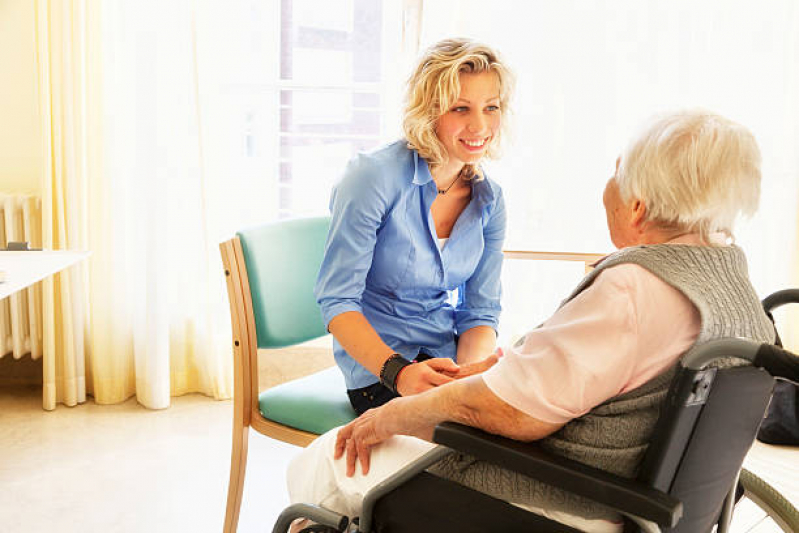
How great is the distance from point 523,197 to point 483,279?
1.23 metres

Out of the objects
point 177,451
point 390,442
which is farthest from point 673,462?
point 177,451

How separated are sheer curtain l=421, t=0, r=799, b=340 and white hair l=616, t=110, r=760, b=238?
6.36 feet

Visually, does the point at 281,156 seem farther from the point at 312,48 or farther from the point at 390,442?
the point at 390,442

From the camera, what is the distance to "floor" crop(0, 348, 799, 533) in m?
2.23

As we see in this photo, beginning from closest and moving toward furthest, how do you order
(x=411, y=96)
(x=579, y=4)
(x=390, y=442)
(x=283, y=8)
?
(x=390, y=442) < (x=411, y=96) < (x=579, y=4) < (x=283, y=8)

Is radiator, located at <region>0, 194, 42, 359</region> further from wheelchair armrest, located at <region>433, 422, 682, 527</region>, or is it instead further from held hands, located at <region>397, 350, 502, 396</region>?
wheelchair armrest, located at <region>433, 422, 682, 527</region>

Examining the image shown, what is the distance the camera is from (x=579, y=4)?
2.95 m

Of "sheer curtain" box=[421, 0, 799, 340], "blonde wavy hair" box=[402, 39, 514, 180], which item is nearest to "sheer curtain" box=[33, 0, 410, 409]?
"sheer curtain" box=[421, 0, 799, 340]

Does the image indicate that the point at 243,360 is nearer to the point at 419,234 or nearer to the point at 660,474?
the point at 419,234

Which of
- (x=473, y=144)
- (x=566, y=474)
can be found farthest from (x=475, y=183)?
(x=566, y=474)

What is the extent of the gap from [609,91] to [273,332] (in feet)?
5.82

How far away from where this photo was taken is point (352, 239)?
167 cm

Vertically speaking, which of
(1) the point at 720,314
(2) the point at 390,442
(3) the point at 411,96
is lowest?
(2) the point at 390,442

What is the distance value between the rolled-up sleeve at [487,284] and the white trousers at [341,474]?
1.98 ft
